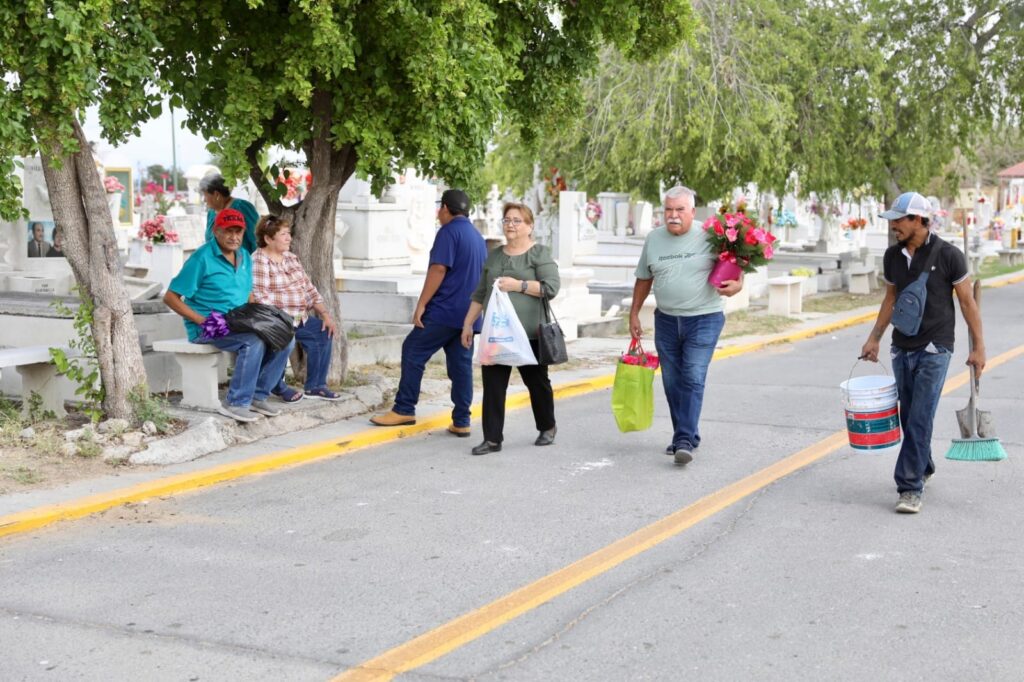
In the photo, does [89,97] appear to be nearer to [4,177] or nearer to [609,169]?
[4,177]

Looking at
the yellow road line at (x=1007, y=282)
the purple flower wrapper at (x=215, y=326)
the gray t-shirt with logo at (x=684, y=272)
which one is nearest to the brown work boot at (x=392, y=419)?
the purple flower wrapper at (x=215, y=326)

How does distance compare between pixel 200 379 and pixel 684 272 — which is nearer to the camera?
pixel 684 272

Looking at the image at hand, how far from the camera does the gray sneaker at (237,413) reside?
30.6 feet

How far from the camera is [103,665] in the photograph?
195 inches

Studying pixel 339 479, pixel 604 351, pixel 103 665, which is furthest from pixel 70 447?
pixel 604 351

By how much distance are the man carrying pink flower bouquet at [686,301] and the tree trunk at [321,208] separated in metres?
2.87

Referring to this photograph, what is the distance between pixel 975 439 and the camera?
7.46 metres

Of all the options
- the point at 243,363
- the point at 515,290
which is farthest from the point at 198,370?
the point at 515,290

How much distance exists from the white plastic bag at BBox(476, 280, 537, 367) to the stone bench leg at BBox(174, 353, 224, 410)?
1965 millimetres

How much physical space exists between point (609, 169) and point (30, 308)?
552 inches

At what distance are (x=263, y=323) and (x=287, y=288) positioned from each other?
0.64 m

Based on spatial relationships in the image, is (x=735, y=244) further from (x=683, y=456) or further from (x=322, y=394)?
(x=322, y=394)

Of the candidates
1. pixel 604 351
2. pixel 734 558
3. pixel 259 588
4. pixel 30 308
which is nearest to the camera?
pixel 259 588

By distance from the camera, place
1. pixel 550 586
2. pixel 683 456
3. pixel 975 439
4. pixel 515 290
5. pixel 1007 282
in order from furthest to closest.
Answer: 1. pixel 1007 282
2. pixel 515 290
3. pixel 683 456
4. pixel 975 439
5. pixel 550 586
